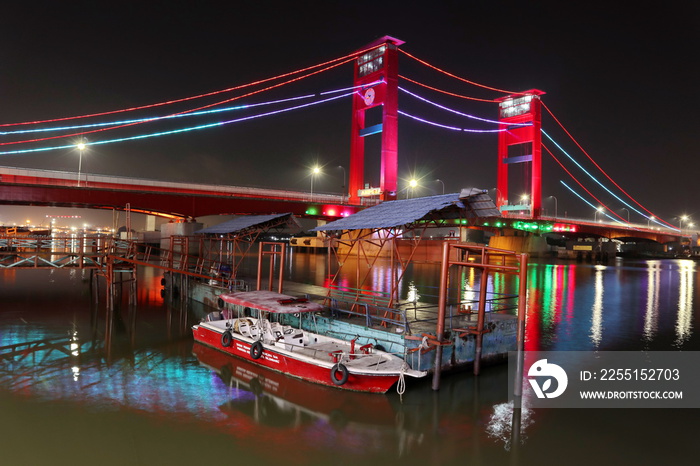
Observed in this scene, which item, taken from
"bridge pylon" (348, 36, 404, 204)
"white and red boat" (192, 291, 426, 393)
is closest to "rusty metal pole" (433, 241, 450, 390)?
"white and red boat" (192, 291, 426, 393)

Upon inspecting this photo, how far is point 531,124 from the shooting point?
3339 inches

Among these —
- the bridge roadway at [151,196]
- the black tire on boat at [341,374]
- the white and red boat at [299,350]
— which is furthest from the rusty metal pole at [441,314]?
the bridge roadway at [151,196]

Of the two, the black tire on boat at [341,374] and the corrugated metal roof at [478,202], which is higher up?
the corrugated metal roof at [478,202]

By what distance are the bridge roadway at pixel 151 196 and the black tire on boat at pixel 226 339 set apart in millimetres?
31953

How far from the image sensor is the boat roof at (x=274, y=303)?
15047 mm

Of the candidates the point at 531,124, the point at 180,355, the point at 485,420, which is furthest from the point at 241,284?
the point at 531,124

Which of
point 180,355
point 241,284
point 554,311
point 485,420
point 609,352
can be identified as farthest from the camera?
point 554,311

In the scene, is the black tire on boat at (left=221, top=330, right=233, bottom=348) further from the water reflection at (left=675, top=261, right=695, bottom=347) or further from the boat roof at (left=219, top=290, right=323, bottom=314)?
the water reflection at (left=675, top=261, right=695, bottom=347)

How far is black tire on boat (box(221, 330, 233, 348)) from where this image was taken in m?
16.5

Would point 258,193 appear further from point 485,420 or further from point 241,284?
point 485,420

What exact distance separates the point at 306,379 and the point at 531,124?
3253 inches

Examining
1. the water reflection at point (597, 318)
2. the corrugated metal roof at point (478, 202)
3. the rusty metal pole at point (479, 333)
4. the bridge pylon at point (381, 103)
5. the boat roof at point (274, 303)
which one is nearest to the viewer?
the rusty metal pole at point (479, 333)

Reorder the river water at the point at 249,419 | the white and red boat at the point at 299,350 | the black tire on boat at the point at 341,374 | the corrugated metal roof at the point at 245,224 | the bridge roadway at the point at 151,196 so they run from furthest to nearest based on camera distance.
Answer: the bridge roadway at the point at 151,196 < the corrugated metal roof at the point at 245,224 < the white and red boat at the point at 299,350 < the black tire on boat at the point at 341,374 < the river water at the point at 249,419

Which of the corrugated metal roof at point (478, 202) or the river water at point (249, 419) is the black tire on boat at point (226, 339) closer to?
the river water at point (249, 419)
